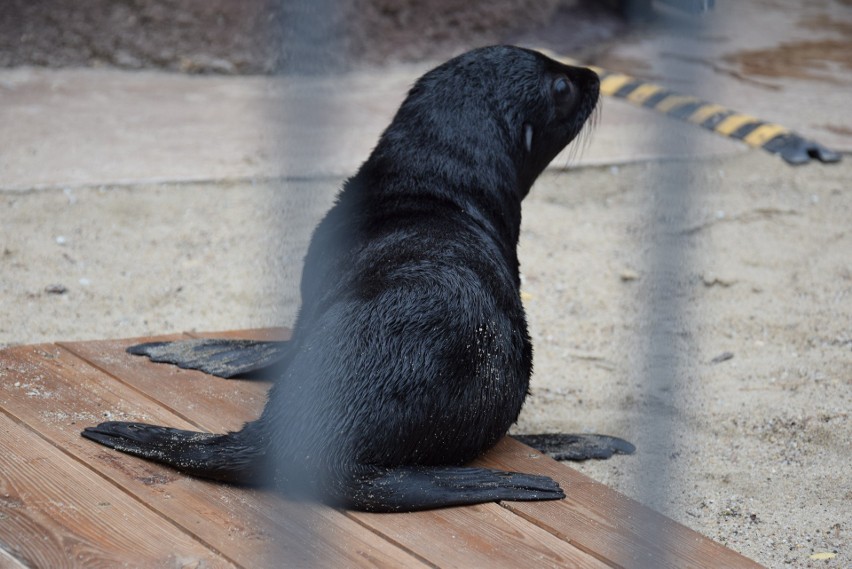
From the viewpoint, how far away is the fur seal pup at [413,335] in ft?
8.34

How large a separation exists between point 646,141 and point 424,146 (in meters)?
3.44

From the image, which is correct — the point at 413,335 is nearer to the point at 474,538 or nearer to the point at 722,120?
the point at 474,538

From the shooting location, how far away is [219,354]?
3.48m

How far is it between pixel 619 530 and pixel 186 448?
3.26ft

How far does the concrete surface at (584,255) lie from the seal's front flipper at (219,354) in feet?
1.57

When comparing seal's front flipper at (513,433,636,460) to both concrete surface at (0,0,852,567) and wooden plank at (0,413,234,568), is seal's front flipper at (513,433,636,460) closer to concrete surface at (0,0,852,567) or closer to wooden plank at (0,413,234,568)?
concrete surface at (0,0,852,567)

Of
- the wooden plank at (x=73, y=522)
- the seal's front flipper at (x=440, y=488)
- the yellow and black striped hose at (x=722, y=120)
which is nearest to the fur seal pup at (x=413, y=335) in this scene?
the seal's front flipper at (x=440, y=488)

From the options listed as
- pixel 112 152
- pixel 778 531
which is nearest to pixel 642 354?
pixel 778 531

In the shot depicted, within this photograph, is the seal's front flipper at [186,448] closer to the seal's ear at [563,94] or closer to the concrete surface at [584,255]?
the concrete surface at [584,255]

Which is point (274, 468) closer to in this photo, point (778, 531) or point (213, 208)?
point (778, 531)

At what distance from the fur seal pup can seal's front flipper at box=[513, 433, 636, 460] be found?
0.02m

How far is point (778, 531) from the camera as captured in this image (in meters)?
3.11

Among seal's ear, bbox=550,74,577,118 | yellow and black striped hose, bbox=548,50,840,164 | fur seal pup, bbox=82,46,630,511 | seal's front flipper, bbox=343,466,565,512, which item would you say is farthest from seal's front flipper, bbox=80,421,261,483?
yellow and black striped hose, bbox=548,50,840,164

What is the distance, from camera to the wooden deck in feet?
7.38
